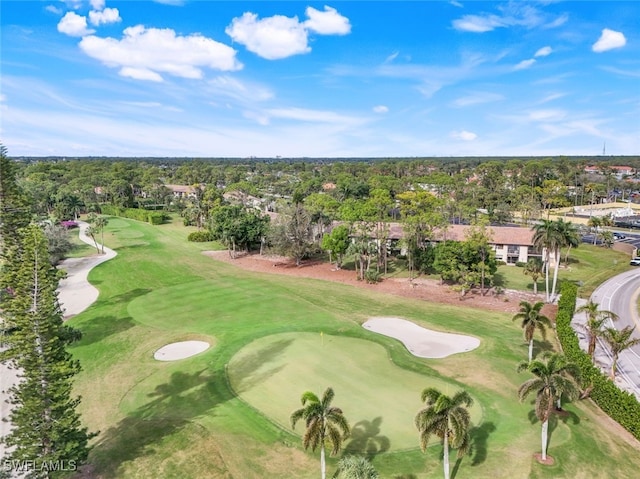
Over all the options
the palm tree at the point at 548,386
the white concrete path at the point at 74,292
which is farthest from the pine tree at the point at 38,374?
the palm tree at the point at 548,386

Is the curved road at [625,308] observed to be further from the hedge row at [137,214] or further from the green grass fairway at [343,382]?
the hedge row at [137,214]

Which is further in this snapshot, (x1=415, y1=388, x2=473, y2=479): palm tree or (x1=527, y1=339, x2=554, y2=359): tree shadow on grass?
(x1=527, y1=339, x2=554, y2=359): tree shadow on grass

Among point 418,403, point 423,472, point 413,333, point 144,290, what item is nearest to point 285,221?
point 144,290

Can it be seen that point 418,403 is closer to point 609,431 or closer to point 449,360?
point 449,360

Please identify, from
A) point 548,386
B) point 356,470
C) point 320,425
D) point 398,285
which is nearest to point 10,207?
point 320,425

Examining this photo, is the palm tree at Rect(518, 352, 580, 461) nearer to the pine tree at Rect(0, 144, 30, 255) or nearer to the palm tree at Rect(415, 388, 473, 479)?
the palm tree at Rect(415, 388, 473, 479)

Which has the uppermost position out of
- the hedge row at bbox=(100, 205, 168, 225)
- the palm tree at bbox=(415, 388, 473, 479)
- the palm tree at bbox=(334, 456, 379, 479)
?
the hedge row at bbox=(100, 205, 168, 225)

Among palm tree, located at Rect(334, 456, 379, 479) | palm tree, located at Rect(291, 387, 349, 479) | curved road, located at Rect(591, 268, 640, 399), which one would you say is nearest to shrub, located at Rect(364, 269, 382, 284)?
curved road, located at Rect(591, 268, 640, 399)

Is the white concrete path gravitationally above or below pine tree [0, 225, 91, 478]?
below
